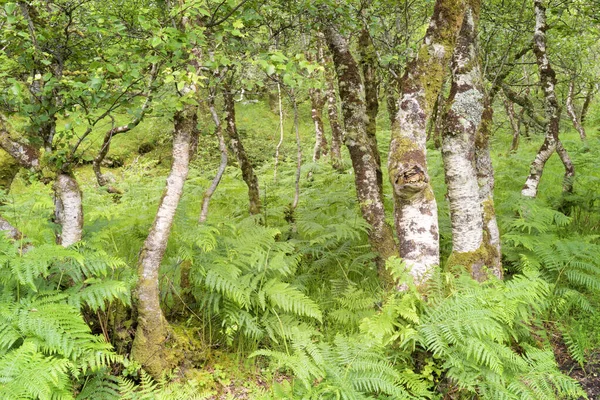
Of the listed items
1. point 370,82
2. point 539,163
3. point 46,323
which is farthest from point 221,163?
point 539,163

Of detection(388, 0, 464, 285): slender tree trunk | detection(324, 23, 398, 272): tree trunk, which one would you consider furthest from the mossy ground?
detection(388, 0, 464, 285): slender tree trunk

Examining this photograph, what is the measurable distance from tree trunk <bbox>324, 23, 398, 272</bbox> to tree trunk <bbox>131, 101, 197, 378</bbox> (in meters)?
2.05

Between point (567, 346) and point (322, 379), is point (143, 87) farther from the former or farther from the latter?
point (567, 346)

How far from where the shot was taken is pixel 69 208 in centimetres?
368

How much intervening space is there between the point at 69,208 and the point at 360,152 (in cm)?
309

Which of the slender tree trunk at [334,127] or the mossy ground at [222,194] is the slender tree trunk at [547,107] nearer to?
the mossy ground at [222,194]

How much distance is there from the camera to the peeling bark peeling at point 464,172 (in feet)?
12.6

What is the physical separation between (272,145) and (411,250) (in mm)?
14242

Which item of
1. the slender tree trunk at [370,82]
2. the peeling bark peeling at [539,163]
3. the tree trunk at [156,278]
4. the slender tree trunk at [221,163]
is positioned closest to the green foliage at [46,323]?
the tree trunk at [156,278]

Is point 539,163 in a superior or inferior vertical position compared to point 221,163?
inferior

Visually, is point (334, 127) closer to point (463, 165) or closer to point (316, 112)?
point (316, 112)

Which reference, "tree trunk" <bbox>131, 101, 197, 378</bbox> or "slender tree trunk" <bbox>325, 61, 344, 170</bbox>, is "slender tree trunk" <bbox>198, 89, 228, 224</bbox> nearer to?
"tree trunk" <bbox>131, 101, 197, 378</bbox>

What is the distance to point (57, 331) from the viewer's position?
2.78 m

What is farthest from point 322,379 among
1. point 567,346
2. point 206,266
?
point 567,346
